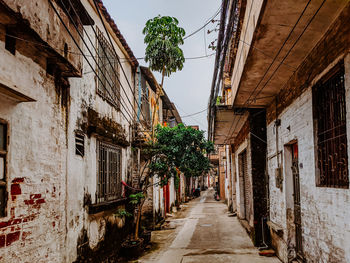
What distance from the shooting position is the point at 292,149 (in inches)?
265

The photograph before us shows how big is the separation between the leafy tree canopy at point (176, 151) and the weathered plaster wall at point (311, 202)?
2.67 metres

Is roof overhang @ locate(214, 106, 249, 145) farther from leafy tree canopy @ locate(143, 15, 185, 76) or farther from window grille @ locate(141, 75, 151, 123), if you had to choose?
window grille @ locate(141, 75, 151, 123)

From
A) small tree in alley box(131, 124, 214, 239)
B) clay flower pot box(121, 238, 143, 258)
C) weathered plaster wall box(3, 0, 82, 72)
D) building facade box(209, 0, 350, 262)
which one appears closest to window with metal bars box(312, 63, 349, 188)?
building facade box(209, 0, 350, 262)

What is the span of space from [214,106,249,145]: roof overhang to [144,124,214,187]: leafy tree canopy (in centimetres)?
99

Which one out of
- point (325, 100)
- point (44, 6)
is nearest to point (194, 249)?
point (325, 100)

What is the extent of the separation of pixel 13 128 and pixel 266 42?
3745 mm

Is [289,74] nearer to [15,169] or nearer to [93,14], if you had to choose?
[93,14]

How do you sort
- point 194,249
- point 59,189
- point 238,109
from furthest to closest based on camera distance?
1. point 238,109
2. point 194,249
3. point 59,189

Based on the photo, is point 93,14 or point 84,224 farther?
point 93,14

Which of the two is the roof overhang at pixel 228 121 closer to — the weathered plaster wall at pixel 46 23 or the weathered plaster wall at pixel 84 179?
the weathered plaster wall at pixel 84 179

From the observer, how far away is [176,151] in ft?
28.7

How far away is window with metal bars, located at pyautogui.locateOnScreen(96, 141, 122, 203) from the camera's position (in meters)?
7.30

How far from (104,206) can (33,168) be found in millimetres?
3185

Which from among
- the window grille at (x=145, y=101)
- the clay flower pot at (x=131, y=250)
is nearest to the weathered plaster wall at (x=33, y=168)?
the clay flower pot at (x=131, y=250)
